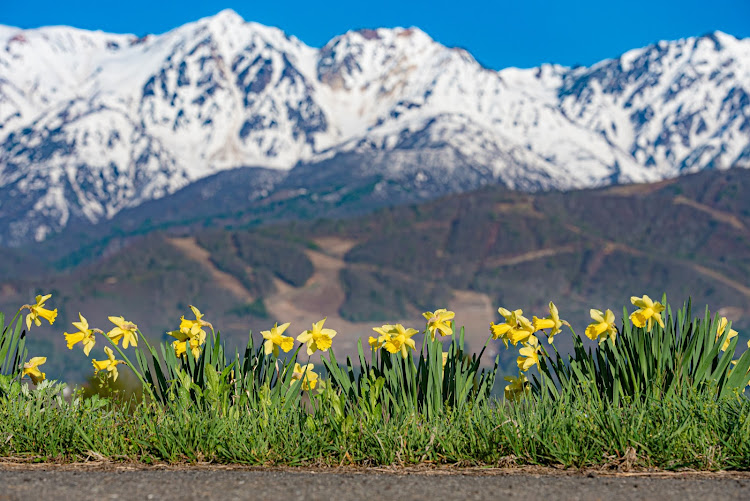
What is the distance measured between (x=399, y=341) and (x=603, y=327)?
2562mm

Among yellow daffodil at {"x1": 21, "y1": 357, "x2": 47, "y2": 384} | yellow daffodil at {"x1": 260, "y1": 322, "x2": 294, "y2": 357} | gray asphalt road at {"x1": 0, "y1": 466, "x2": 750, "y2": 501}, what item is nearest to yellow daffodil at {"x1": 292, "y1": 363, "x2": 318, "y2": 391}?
yellow daffodil at {"x1": 260, "y1": 322, "x2": 294, "y2": 357}

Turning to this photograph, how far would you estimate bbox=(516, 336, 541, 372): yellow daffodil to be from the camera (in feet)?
39.0

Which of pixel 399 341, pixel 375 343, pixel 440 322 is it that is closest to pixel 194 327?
pixel 375 343

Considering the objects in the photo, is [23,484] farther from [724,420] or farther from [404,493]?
[724,420]

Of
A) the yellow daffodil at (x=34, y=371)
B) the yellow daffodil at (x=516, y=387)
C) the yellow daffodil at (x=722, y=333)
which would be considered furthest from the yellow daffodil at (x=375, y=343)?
the yellow daffodil at (x=34, y=371)

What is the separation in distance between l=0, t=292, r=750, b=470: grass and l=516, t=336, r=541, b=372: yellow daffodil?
2.4 inches

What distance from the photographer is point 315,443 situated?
10773mm

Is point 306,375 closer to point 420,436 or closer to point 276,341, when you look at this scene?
point 276,341

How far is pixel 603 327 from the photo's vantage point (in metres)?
11.5

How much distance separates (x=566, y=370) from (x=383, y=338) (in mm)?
2462

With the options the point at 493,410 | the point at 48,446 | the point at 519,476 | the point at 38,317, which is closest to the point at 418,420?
the point at 493,410

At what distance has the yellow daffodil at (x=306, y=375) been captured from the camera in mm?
12484

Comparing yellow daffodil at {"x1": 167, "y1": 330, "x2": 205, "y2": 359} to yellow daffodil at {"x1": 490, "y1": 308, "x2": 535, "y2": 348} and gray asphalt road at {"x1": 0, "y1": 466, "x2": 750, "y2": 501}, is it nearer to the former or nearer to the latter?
gray asphalt road at {"x1": 0, "y1": 466, "x2": 750, "y2": 501}

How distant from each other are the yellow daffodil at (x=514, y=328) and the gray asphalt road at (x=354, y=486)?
6.96 ft
